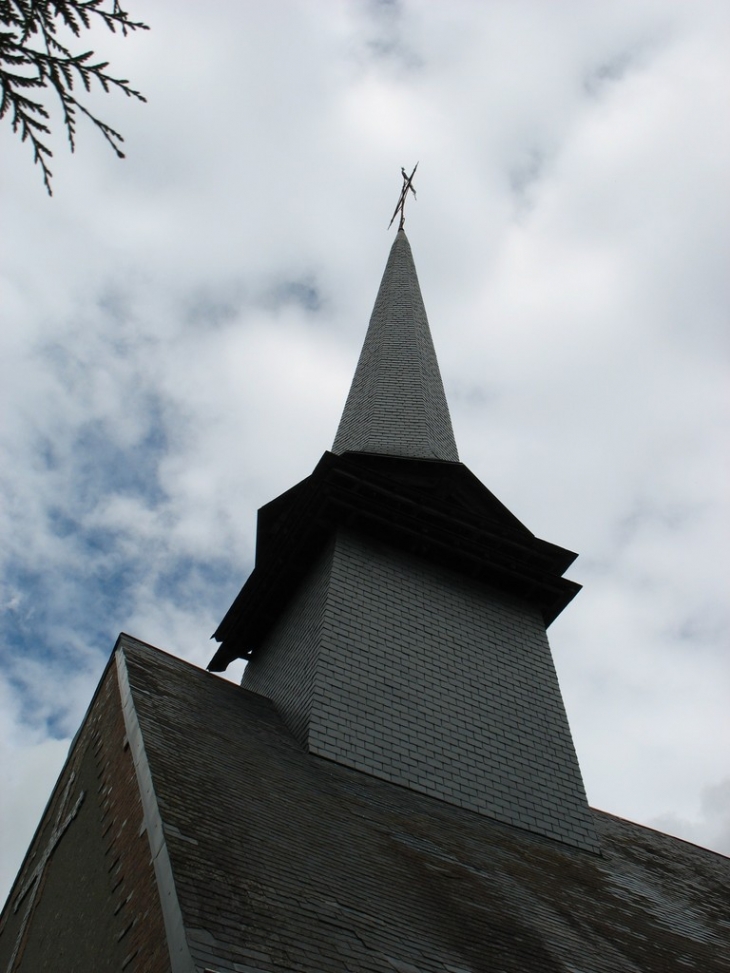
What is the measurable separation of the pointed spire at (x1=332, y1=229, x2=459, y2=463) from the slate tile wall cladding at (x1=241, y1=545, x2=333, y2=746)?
377 cm

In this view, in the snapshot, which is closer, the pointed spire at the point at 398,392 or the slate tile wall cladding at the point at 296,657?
the slate tile wall cladding at the point at 296,657

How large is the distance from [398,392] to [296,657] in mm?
7542

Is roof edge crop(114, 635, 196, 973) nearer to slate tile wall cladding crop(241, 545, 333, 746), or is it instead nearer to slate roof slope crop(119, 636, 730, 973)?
slate roof slope crop(119, 636, 730, 973)

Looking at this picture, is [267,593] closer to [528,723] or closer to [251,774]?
[528,723]

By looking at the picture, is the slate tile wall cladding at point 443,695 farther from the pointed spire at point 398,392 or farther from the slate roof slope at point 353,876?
the pointed spire at point 398,392

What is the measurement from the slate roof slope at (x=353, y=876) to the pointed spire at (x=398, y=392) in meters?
6.44

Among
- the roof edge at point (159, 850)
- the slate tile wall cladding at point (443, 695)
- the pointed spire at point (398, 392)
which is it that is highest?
the pointed spire at point (398, 392)

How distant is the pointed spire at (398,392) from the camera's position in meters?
18.1

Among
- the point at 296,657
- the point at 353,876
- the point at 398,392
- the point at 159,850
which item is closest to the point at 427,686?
the point at 296,657

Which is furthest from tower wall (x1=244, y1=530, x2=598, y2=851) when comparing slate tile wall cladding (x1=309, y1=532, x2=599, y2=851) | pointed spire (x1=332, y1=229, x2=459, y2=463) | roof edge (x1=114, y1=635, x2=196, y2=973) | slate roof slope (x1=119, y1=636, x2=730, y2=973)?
pointed spire (x1=332, y1=229, x2=459, y2=463)

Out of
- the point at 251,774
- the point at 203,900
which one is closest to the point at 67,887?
the point at 251,774

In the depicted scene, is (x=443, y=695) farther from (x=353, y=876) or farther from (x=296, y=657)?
(x=353, y=876)

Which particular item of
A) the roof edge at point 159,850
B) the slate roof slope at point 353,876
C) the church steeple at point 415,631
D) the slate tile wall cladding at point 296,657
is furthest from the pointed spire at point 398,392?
the roof edge at point 159,850

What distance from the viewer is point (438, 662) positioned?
13.8 meters
